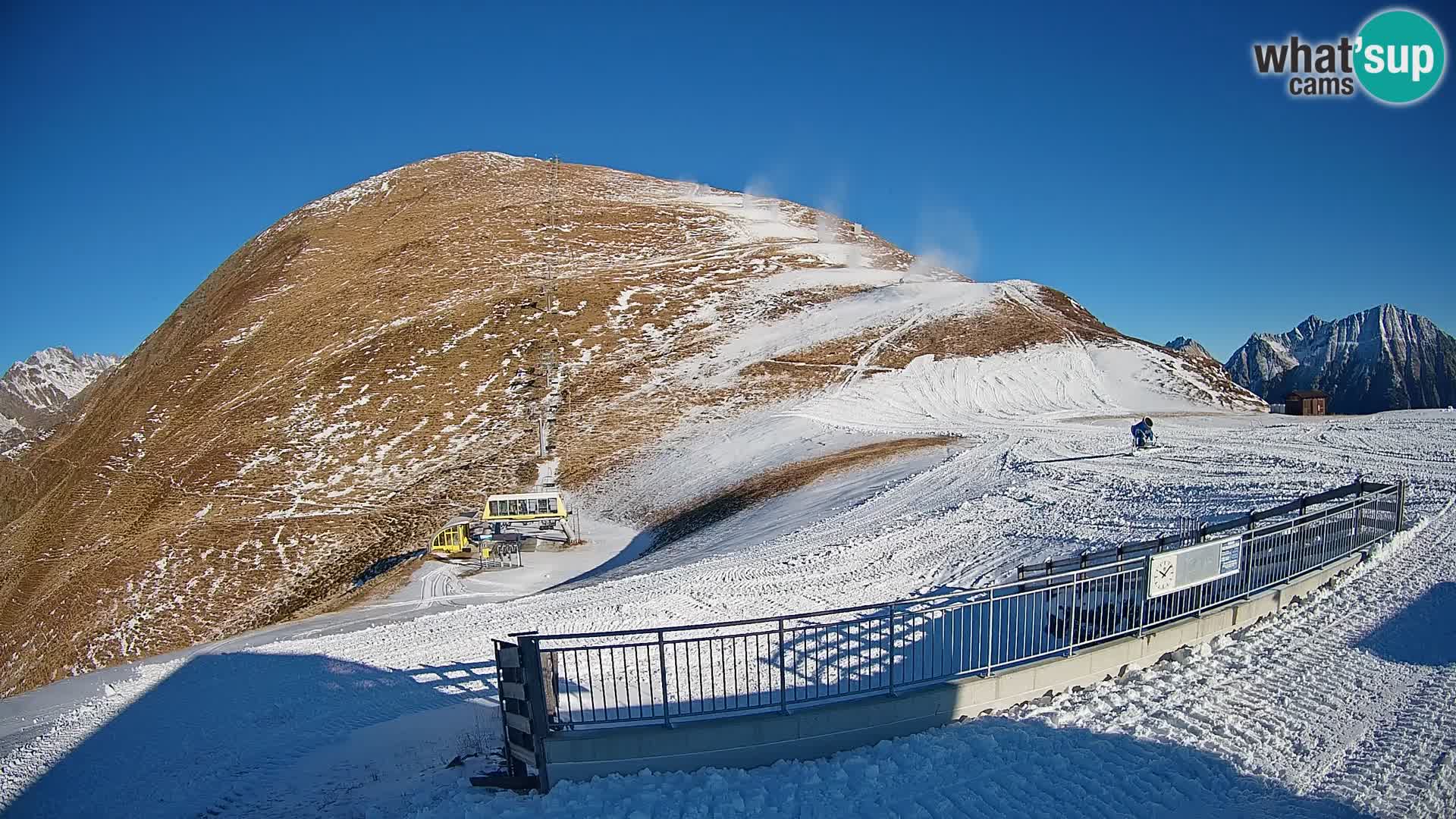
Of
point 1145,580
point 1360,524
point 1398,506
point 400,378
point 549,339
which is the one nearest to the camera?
point 1145,580

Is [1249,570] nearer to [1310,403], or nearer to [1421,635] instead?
[1421,635]

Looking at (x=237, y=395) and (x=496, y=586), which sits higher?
(x=237, y=395)

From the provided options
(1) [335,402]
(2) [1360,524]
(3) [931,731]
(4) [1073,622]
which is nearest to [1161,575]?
(4) [1073,622]

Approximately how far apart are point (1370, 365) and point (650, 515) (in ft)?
591

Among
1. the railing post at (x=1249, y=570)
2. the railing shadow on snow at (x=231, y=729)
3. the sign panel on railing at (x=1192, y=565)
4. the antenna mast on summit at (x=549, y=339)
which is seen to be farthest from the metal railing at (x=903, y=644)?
the antenna mast on summit at (x=549, y=339)

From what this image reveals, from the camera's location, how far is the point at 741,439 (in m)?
37.8

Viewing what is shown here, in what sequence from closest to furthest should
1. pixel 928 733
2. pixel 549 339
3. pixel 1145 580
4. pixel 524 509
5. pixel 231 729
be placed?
pixel 928 733, pixel 1145 580, pixel 231 729, pixel 524 509, pixel 549 339

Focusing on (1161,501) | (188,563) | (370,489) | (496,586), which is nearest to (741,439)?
(496,586)

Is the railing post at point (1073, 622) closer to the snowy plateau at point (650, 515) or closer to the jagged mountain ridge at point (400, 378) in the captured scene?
the snowy plateau at point (650, 515)

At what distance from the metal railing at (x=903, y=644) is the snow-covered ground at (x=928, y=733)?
644 millimetres

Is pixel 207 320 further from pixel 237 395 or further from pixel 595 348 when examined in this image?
pixel 595 348

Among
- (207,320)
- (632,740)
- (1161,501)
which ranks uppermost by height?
(207,320)

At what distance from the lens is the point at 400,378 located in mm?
48406

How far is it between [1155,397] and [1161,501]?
86.6 ft
